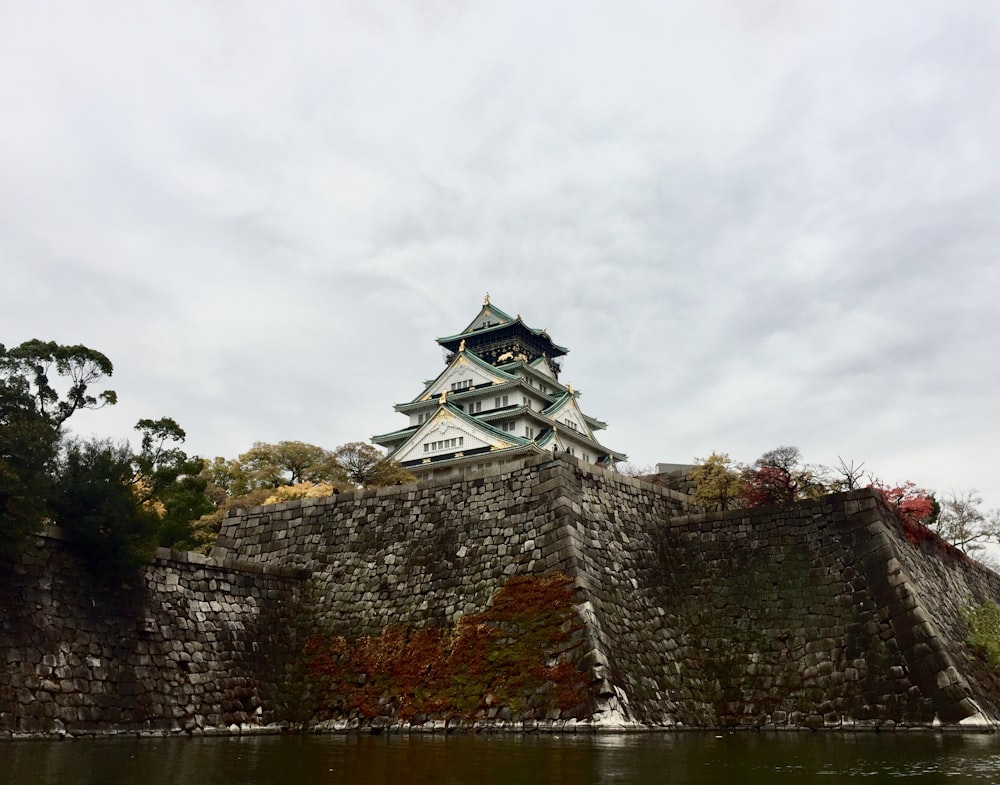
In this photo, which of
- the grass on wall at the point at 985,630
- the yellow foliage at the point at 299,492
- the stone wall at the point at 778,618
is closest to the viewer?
the stone wall at the point at 778,618

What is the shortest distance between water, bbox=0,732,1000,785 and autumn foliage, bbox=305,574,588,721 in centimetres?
106

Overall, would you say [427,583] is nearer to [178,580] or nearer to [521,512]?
[521,512]

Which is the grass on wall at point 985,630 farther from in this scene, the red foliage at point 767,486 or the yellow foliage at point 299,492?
the yellow foliage at point 299,492

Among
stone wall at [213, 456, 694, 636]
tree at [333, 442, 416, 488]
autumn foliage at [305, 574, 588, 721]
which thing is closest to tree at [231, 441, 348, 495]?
tree at [333, 442, 416, 488]

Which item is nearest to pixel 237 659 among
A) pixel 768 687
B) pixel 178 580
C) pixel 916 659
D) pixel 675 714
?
pixel 178 580

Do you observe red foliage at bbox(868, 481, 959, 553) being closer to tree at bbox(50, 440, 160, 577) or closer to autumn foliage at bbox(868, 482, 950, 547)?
autumn foliage at bbox(868, 482, 950, 547)

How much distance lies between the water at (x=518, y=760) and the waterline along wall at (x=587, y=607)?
5.03 feet

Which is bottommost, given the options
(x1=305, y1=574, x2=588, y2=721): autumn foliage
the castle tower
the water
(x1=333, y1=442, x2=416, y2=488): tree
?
the water

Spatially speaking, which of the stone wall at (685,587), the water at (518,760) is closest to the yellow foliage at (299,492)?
the stone wall at (685,587)

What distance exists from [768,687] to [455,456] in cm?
3400

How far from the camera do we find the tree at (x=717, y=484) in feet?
67.5

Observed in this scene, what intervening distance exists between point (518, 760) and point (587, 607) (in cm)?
596

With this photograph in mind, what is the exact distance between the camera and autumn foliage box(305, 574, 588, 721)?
48.8 ft

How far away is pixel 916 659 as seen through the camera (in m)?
15.2
